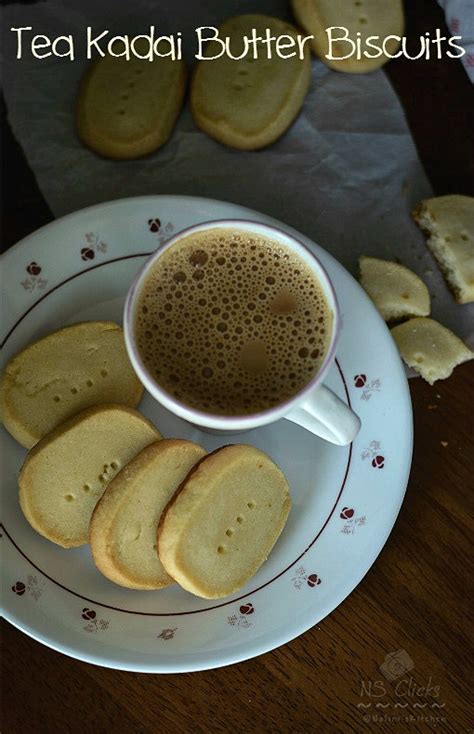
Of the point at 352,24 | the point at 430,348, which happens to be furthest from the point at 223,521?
the point at 352,24

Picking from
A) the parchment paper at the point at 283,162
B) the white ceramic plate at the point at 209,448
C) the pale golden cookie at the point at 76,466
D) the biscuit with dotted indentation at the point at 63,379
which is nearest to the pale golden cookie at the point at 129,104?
the parchment paper at the point at 283,162

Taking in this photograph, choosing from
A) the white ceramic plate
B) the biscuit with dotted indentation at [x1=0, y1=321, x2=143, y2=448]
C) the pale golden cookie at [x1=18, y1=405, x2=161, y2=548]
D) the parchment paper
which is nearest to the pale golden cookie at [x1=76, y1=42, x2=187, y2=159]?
the parchment paper

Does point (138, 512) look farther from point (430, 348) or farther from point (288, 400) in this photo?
point (430, 348)

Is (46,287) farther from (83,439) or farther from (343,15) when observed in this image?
(343,15)

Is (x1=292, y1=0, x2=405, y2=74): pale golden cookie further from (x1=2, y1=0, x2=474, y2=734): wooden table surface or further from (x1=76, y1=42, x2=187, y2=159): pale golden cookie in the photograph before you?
(x1=2, y1=0, x2=474, y2=734): wooden table surface

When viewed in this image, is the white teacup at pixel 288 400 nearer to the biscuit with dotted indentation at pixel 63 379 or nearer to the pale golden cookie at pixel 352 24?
the biscuit with dotted indentation at pixel 63 379

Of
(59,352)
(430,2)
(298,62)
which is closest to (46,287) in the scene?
(59,352)
